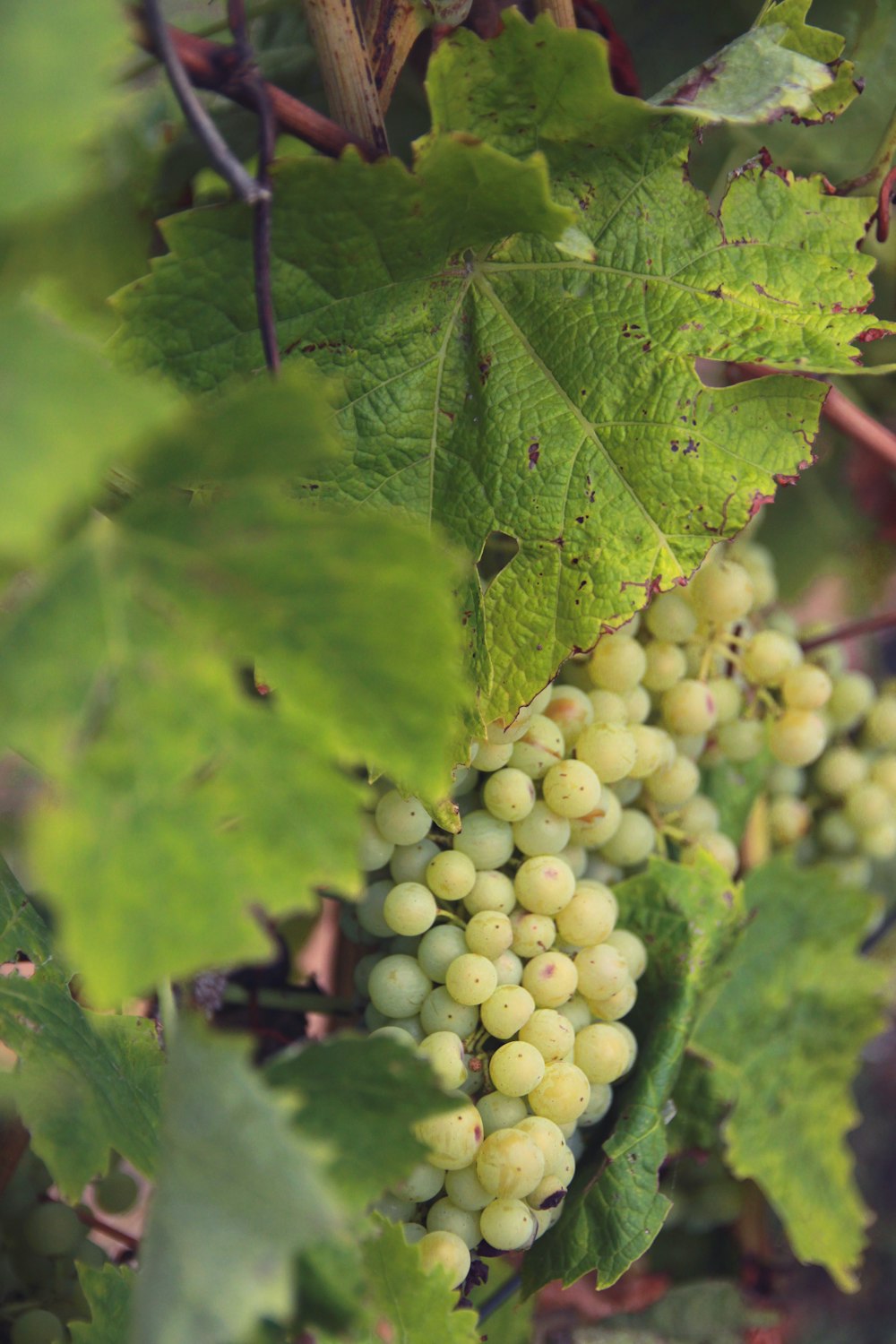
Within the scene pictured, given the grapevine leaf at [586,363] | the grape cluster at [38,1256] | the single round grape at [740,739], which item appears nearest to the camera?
the grapevine leaf at [586,363]

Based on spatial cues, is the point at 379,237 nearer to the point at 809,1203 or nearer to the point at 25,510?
the point at 25,510

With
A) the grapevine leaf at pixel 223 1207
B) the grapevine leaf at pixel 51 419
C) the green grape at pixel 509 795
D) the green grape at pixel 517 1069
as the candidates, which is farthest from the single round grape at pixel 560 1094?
the grapevine leaf at pixel 51 419

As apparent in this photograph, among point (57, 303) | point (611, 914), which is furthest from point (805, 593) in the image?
point (57, 303)

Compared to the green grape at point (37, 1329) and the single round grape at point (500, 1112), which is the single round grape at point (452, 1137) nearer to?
the single round grape at point (500, 1112)

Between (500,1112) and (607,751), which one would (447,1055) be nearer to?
(500,1112)

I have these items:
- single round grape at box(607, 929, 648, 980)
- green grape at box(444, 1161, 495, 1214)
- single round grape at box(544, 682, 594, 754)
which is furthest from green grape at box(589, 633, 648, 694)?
green grape at box(444, 1161, 495, 1214)

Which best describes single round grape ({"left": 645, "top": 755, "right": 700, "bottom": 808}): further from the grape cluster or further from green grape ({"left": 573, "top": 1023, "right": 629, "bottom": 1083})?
the grape cluster
